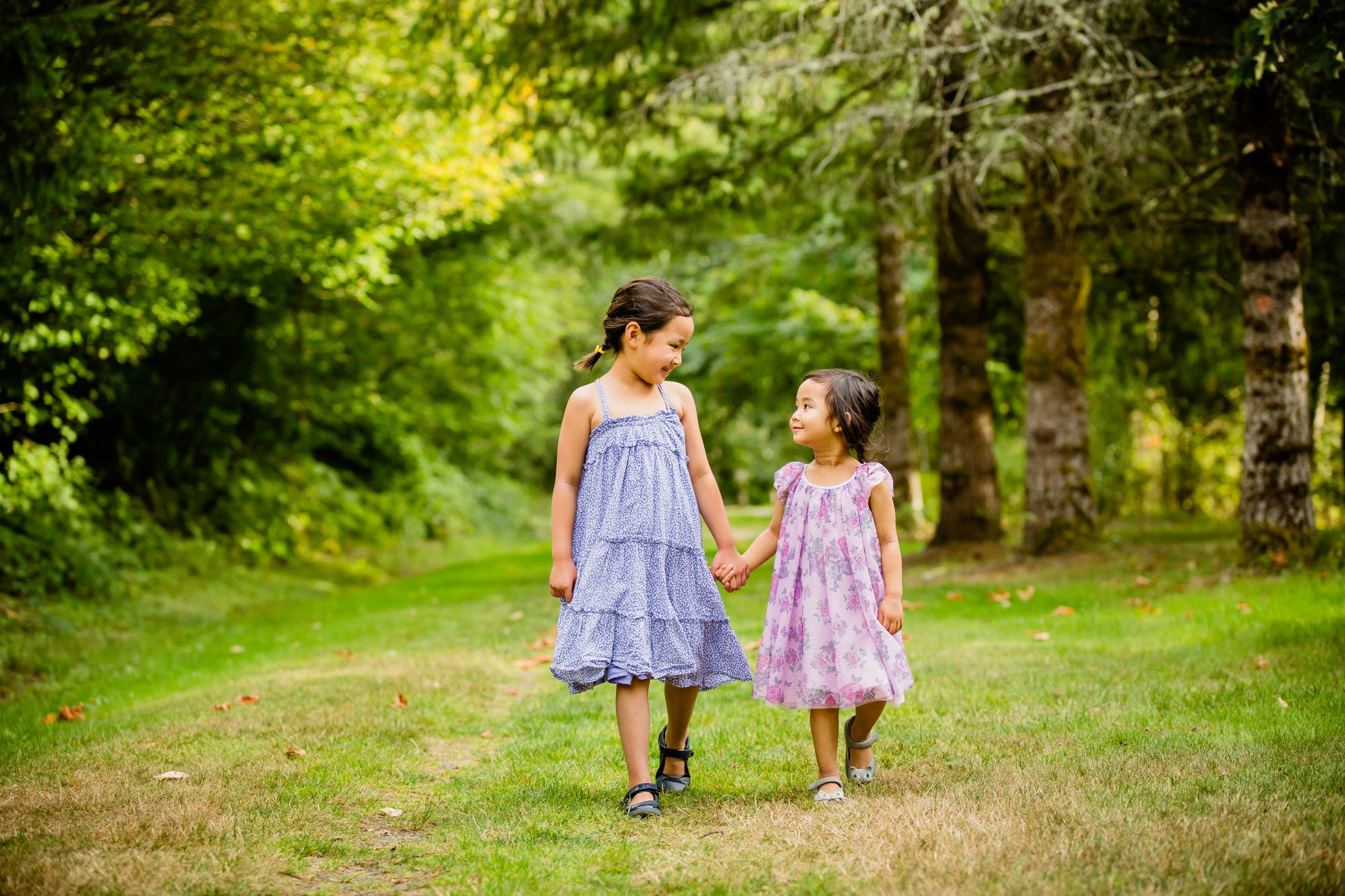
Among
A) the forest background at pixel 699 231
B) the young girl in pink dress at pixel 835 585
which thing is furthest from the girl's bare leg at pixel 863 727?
the forest background at pixel 699 231

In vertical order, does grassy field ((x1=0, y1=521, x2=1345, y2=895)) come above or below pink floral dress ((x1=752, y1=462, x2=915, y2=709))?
below

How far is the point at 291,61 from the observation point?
11766 millimetres

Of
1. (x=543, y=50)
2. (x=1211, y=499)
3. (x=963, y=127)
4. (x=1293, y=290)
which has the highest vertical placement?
(x=543, y=50)

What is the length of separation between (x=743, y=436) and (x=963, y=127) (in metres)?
29.5

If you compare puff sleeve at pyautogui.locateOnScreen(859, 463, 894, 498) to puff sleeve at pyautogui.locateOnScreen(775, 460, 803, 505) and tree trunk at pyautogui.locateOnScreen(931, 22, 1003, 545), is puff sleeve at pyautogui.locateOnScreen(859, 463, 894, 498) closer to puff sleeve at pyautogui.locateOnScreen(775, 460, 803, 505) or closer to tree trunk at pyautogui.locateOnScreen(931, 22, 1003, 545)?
puff sleeve at pyautogui.locateOnScreen(775, 460, 803, 505)

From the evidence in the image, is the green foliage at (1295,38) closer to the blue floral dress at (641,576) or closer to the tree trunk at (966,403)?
the tree trunk at (966,403)

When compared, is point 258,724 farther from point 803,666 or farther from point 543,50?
point 543,50

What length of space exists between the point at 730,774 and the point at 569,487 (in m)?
1.35

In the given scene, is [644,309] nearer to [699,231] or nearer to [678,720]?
[678,720]

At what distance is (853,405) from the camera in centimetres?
408

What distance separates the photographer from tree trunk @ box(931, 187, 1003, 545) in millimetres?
12531

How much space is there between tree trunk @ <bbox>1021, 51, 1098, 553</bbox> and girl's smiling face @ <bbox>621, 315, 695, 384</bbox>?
7746mm

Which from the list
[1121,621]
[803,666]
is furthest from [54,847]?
[1121,621]

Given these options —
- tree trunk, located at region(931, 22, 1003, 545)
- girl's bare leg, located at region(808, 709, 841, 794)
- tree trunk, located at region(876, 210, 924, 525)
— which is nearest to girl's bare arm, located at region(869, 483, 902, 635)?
girl's bare leg, located at region(808, 709, 841, 794)
